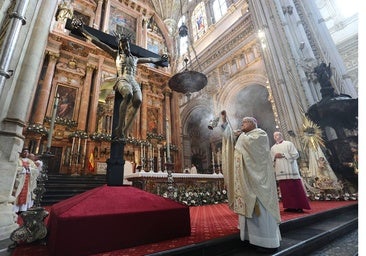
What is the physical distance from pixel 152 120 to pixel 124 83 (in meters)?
12.2

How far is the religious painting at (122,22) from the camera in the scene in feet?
49.6

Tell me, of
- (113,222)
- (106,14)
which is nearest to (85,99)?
(106,14)

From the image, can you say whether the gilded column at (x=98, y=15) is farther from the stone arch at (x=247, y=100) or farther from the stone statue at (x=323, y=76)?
the stone statue at (x=323, y=76)

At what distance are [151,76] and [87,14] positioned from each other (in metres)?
6.25

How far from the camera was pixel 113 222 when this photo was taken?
159 cm

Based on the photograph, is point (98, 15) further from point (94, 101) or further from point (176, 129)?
point (176, 129)

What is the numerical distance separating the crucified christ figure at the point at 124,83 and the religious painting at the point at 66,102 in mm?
9827

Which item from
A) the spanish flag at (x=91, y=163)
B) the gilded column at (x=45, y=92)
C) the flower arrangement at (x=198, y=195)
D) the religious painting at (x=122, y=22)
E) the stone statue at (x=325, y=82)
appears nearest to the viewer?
the flower arrangement at (x=198, y=195)

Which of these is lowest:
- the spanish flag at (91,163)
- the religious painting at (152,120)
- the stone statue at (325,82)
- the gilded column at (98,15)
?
the spanish flag at (91,163)

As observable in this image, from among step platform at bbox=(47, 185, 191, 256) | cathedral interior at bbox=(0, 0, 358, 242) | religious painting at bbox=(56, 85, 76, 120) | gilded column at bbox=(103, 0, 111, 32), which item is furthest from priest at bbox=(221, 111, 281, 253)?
gilded column at bbox=(103, 0, 111, 32)

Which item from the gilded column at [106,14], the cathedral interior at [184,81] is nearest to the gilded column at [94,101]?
the cathedral interior at [184,81]

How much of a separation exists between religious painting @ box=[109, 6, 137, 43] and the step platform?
1561 centimetres

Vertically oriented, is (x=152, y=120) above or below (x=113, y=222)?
above

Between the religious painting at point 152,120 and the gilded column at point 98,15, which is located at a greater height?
the gilded column at point 98,15
